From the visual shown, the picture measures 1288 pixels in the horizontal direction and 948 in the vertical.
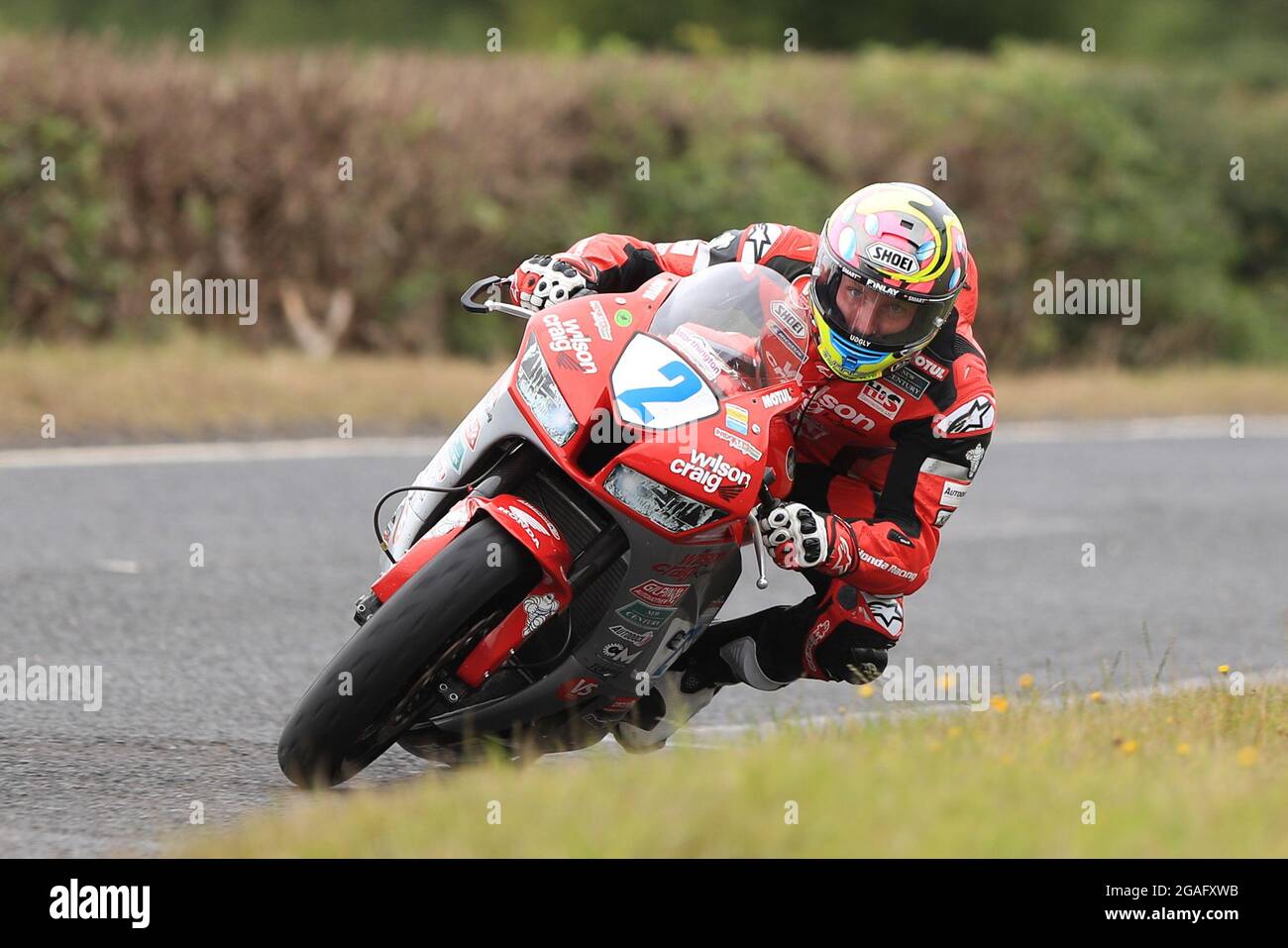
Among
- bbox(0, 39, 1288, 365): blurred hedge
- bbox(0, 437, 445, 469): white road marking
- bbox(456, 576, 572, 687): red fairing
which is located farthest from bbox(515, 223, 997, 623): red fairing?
bbox(0, 39, 1288, 365): blurred hedge

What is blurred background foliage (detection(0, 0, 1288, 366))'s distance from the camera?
13922mm

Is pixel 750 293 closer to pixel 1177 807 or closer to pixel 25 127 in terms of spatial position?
pixel 1177 807

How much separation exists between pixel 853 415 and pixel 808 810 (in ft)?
5.54

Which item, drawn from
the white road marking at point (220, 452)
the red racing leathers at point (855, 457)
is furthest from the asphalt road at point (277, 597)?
the red racing leathers at point (855, 457)

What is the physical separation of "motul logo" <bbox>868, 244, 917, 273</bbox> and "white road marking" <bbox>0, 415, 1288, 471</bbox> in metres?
6.56

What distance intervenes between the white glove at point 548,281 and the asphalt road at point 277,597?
1.37 meters

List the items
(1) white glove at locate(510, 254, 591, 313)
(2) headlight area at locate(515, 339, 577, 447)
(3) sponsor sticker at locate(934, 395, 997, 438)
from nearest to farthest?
(2) headlight area at locate(515, 339, 577, 447) → (3) sponsor sticker at locate(934, 395, 997, 438) → (1) white glove at locate(510, 254, 591, 313)

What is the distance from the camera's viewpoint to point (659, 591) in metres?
4.89

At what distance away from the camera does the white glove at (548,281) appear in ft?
17.7

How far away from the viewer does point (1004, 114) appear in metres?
19.2

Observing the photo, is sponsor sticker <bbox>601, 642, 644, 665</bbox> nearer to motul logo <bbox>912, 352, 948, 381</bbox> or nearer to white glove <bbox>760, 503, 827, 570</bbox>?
white glove <bbox>760, 503, 827, 570</bbox>

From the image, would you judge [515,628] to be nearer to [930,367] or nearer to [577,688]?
[577,688]

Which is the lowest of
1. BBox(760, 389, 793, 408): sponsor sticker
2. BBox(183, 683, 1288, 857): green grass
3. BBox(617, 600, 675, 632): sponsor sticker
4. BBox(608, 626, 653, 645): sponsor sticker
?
BBox(183, 683, 1288, 857): green grass

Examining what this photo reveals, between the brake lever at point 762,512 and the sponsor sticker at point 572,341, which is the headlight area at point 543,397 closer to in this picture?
the sponsor sticker at point 572,341
